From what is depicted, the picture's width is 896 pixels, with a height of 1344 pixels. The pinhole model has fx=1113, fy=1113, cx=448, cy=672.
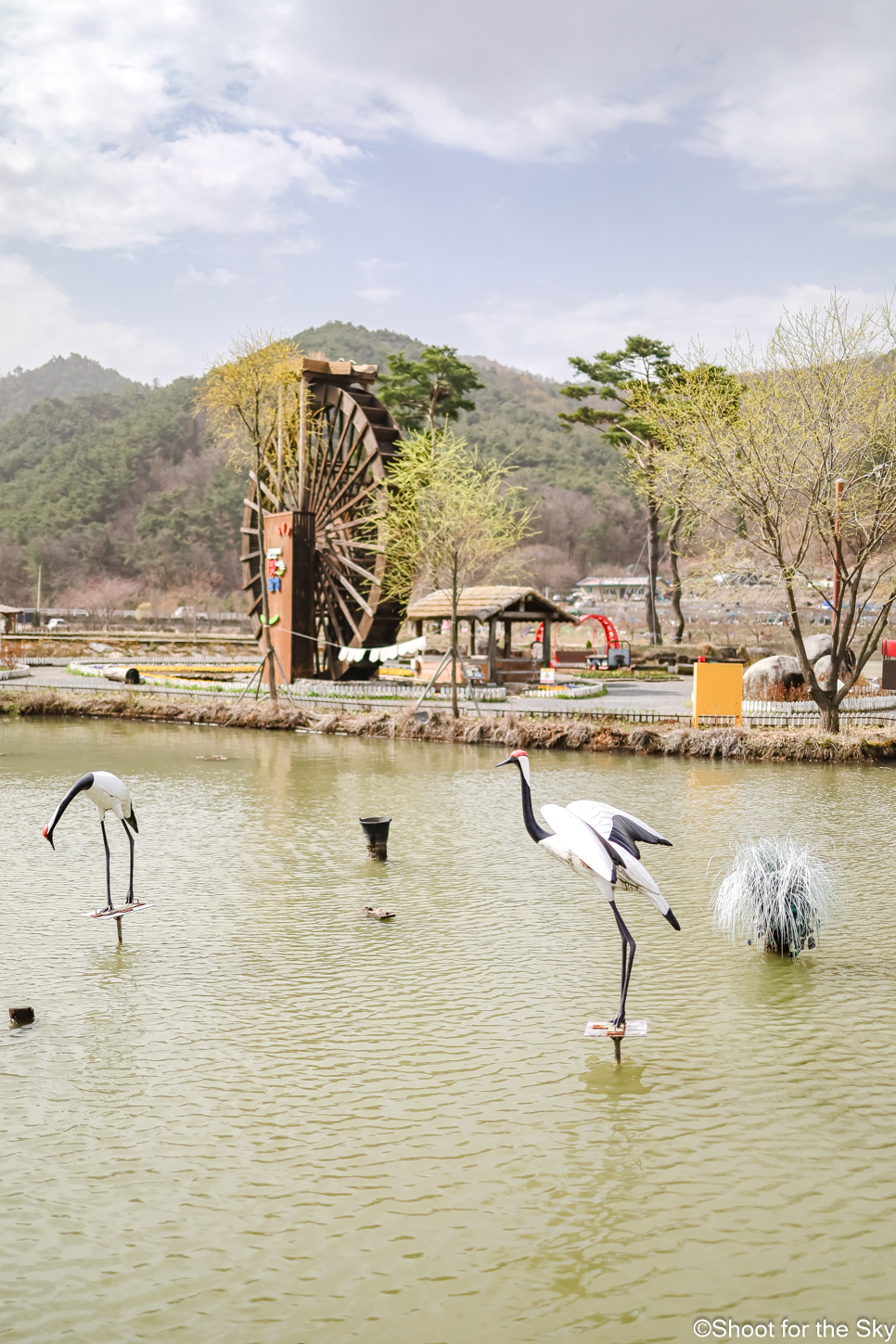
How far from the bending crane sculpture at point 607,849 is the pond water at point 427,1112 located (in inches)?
28.5

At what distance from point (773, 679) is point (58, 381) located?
129511 mm

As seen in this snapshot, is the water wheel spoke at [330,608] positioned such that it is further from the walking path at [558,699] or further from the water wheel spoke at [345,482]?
the walking path at [558,699]

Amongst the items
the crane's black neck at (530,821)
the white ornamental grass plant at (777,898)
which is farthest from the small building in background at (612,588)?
the crane's black neck at (530,821)

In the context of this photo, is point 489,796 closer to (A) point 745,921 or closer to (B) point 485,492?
(A) point 745,921

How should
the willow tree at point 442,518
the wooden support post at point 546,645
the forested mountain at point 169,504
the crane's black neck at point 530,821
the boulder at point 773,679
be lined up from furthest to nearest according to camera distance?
the forested mountain at point 169,504 < the wooden support post at point 546,645 < the willow tree at point 442,518 < the boulder at point 773,679 < the crane's black neck at point 530,821

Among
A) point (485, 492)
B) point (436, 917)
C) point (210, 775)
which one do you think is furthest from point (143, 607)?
point (436, 917)

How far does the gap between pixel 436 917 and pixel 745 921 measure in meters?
1.97

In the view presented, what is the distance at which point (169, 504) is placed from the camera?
73438 mm

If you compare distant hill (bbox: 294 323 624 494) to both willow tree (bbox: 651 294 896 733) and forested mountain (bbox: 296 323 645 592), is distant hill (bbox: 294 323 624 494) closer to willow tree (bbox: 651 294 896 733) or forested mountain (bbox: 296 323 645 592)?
forested mountain (bbox: 296 323 645 592)

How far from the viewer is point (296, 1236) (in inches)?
142

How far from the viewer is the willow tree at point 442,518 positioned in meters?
21.1

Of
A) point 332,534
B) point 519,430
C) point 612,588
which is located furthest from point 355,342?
point 332,534

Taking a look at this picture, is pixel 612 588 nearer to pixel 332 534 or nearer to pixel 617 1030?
pixel 332 534

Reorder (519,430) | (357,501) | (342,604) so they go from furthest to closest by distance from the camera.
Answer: (519,430), (342,604), (357,501)
